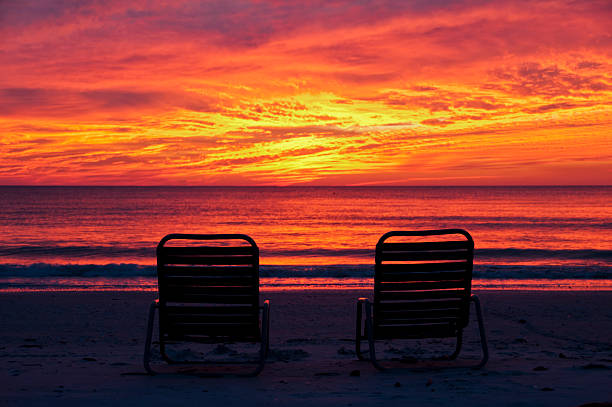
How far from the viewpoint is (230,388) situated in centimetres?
403

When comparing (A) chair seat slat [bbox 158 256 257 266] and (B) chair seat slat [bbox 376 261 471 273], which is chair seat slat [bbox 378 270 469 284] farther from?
(A) chair seat slat [bbox 158 256 257 266]

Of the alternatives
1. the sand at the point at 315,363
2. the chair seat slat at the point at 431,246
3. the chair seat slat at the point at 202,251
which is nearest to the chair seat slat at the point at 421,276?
the chair seat slat at the point at 431,246

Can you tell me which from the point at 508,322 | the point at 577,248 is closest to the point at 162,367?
the point at 508,322

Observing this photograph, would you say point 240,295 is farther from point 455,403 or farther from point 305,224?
point 305,224

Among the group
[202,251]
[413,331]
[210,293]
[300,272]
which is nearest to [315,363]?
[413,331]

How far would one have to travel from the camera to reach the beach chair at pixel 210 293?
4547 millimetres

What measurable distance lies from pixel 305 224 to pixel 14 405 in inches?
1468

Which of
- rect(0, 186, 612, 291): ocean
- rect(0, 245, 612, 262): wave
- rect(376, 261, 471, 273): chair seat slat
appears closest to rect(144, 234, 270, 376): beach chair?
rect(376, 261, 471, 273): chair seat slat

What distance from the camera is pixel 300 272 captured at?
1708cm

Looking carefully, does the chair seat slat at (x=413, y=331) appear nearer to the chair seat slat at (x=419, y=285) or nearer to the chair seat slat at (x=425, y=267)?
the chair seat slat at (x=419, y=285)

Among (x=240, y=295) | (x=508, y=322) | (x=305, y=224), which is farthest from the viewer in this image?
(x=305, y=224)

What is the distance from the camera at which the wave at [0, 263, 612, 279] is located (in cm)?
1661

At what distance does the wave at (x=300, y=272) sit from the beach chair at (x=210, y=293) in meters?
12.1

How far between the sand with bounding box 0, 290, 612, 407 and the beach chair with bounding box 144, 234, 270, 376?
16.0 inches
